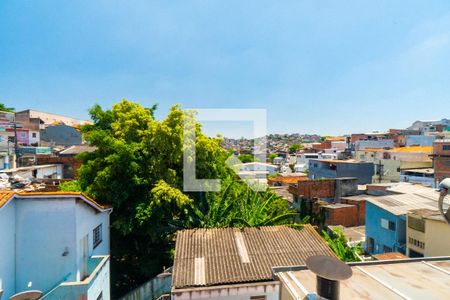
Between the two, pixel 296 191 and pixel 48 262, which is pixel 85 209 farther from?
pixel 296 191

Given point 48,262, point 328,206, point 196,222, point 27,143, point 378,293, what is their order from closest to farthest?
point 378,293
point 48,262
point 196,222
point 328,206
point 27,143

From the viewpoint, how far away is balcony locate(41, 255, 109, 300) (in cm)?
639

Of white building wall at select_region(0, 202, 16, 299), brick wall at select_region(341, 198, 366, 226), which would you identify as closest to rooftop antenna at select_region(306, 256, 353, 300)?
white building wall at select_region(0, 202, 16, 299)

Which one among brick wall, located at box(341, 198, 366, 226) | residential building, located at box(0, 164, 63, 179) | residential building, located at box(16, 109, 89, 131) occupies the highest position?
residential building, located at box(16, 109, 89, 131)

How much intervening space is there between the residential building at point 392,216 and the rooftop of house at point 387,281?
864cm

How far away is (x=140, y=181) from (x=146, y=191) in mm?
646

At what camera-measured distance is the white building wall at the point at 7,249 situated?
627 cm

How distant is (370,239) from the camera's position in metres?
14.2

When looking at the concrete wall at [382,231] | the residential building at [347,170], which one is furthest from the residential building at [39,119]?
the concrete wall at [382,231]

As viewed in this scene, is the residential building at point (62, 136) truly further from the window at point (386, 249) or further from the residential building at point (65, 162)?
the window at point (386, 249)

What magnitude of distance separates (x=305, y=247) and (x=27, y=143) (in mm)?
29743

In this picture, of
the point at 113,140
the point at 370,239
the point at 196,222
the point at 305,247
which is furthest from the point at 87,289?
the point at 370,239

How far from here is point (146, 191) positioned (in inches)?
423

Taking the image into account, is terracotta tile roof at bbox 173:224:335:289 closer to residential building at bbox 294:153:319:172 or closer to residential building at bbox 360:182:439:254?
residential building at bbox 360:182:439:254
